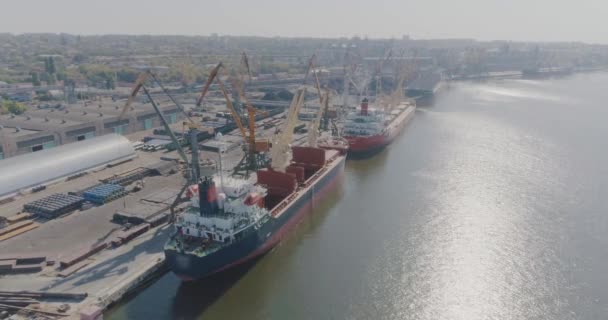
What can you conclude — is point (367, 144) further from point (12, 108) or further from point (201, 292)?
point (12, 108)

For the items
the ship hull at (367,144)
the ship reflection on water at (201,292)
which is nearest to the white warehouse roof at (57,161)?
the ship reflection on water at (201,292)

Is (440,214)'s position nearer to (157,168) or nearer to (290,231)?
(290,231)

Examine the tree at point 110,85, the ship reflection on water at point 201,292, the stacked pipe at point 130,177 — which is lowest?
the ship reflection on water at point 201,292

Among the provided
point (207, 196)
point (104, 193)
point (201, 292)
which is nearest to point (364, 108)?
point (104, 193)

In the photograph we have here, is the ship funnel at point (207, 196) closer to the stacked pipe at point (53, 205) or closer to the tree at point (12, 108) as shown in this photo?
the stacked pipe at point (53, 205)

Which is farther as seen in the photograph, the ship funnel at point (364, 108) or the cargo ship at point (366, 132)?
the ship funnel at point (364, 108)

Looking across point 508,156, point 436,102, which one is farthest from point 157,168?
point 436,102

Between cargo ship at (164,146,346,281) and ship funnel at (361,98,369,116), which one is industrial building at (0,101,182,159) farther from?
ship funnel at (361,98,369,116)
